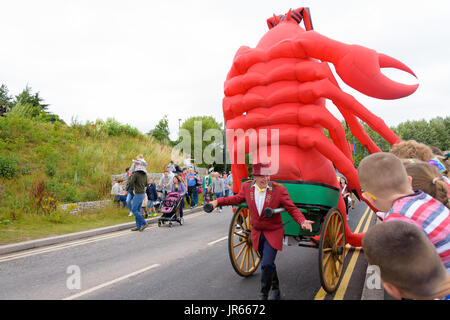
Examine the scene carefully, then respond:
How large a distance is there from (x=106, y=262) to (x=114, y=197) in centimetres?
742

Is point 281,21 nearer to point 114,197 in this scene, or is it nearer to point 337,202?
point 337,202

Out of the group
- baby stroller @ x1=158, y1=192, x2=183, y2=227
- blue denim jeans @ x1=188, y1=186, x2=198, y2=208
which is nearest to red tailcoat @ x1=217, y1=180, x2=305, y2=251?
baby stroller @ x1=158, y1=192, x2=183, y2=227

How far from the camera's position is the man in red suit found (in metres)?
3.61

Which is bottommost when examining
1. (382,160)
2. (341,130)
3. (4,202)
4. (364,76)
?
(4,202)

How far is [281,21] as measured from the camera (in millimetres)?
5453

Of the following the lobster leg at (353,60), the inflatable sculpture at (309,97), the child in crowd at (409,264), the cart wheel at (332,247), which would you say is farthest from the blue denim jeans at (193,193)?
the child in crowd at (409,264)

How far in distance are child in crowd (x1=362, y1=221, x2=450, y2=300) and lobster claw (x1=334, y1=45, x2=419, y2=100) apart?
3.51m

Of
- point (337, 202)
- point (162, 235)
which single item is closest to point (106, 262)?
point (162, 235)

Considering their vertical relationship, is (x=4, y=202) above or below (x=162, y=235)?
above

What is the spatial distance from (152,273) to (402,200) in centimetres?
413

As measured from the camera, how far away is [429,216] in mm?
1864

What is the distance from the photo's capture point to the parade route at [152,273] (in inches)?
163

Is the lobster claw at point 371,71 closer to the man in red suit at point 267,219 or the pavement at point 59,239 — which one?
the man in red suit at point 267,219
